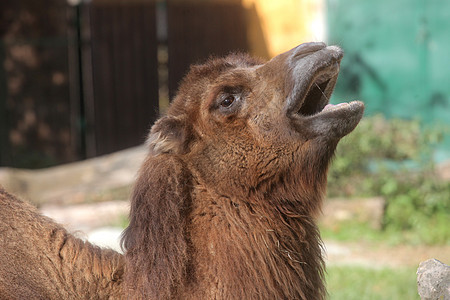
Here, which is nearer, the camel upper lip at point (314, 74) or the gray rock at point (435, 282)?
the gray rock at point (435, 282)

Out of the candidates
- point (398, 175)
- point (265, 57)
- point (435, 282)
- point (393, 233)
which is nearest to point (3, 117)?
point (265, 57)

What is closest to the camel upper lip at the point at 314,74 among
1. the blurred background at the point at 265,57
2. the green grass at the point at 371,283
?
the blurred background at the point at 265,57

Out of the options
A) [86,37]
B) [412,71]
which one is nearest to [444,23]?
[412,71]

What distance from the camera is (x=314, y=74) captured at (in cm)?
363

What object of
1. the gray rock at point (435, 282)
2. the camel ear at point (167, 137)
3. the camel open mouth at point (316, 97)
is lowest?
the gray rock at point (435, 282)

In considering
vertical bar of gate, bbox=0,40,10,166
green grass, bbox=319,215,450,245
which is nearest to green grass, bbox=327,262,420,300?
green grass, bbox=319,215,450,245

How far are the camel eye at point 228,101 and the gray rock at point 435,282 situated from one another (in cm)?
142

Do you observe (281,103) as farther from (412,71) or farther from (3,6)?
(3,6)

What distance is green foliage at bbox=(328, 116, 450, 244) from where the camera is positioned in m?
9.63

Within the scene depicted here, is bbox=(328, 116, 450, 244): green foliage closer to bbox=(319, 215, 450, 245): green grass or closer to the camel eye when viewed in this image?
bbox=(319, 215, 450, 245): green grass

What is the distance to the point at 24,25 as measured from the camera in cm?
1477

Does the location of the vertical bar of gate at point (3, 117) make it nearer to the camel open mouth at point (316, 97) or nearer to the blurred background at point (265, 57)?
the blurred background at point (265, 57)

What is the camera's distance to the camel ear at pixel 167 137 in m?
3.86

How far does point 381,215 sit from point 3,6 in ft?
31.6
